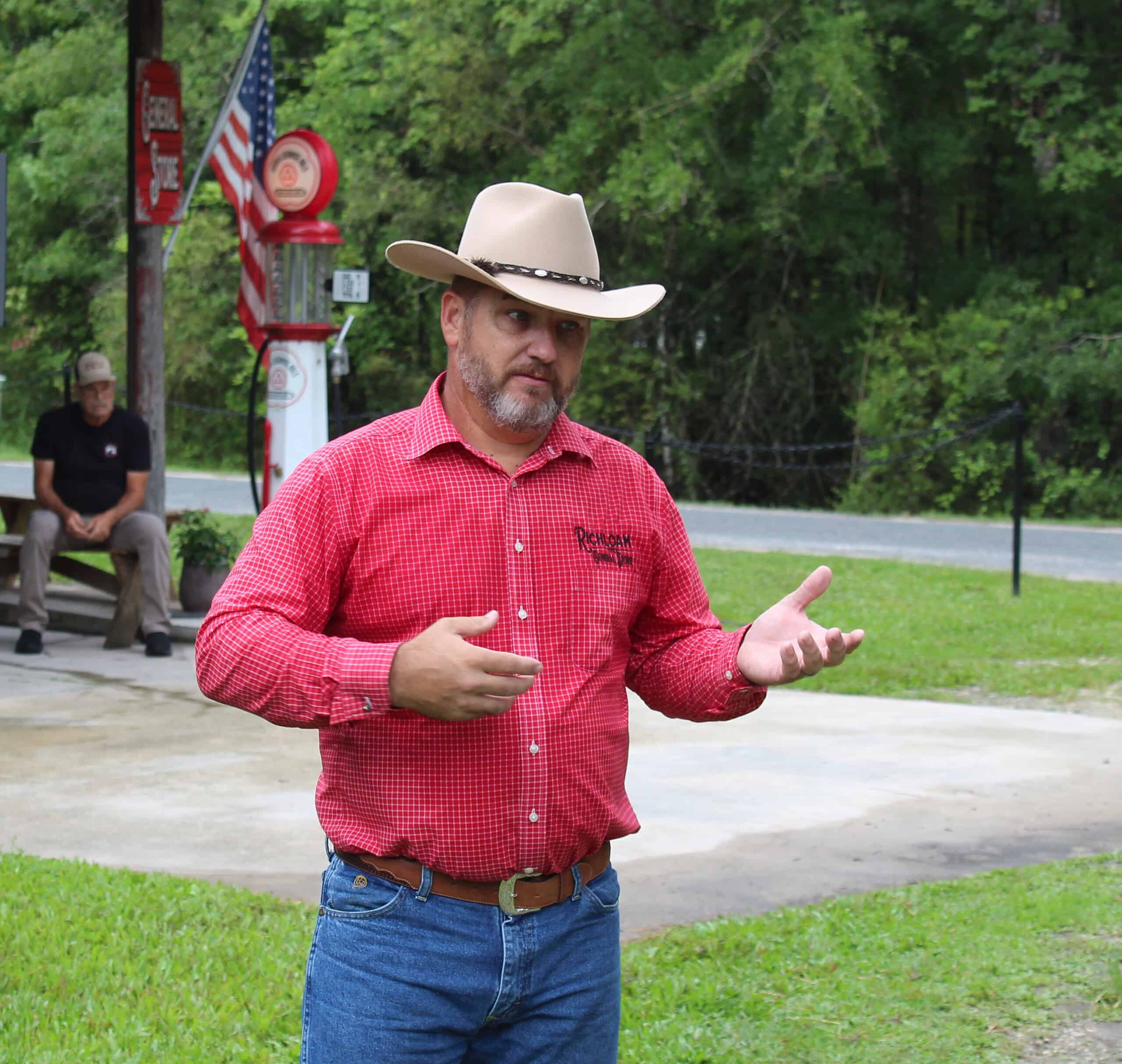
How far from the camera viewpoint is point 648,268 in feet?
83.0

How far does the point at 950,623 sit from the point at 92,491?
5.46 metres

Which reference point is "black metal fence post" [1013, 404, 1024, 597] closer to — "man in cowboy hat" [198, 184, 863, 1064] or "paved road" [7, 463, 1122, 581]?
"paved road" [7, 463, 1122, 581]

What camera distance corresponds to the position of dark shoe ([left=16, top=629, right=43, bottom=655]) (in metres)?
9.10

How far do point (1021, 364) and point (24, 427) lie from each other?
18.5 m

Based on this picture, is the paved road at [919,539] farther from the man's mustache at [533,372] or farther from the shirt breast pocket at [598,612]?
the man's mustache at [533,372]

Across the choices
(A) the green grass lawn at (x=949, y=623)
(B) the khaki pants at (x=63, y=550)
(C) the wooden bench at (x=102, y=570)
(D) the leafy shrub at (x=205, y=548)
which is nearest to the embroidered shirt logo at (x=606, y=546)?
(A) the green grass lawn at (x=949, y=623)

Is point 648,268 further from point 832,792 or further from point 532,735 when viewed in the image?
point 532,735

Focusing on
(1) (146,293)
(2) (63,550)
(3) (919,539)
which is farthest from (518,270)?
(3) (919,539)

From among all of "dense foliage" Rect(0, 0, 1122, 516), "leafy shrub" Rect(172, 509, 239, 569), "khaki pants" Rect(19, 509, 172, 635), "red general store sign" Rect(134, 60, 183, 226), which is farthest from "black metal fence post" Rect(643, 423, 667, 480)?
"khaki pants" Rect(19, 509, 172, 635)

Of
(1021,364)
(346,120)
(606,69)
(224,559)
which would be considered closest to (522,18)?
(606,69)

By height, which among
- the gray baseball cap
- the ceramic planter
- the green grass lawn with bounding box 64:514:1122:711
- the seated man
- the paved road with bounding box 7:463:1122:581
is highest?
the gray baseball cap

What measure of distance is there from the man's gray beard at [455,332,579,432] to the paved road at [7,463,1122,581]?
474 inches

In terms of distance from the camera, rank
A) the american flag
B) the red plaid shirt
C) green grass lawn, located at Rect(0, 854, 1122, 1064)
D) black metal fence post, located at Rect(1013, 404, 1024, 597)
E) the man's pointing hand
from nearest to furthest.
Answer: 1. the man's pointing hand
2. the red plaid shirt
3. green grass lawn, located at Rect(0, 854, 1122, 1064)
4. the american flag
5. black metal fence post, located at Rect(1013, 404, 1024, 597)

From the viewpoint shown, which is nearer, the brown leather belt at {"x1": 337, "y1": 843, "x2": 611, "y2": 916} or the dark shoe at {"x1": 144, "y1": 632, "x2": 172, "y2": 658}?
the brown leather belt at {"x1": 337, "y1": 843, "x2": 611, "y2": 916}
